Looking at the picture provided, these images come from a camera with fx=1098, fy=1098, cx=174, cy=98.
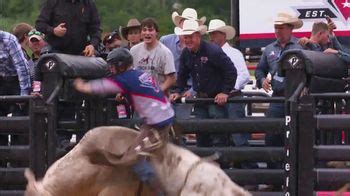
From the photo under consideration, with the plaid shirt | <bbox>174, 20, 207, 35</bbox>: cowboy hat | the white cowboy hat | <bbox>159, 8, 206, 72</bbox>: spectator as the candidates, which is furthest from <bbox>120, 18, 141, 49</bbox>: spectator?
the plaid shirt

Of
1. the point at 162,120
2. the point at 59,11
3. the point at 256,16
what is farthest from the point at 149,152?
the point at 256,16

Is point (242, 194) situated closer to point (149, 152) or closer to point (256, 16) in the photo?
point (149, 152)

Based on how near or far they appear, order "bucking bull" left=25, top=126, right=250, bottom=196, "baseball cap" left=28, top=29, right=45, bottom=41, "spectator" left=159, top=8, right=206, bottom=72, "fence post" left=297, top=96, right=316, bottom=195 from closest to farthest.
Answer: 1. "bucking bull" left=25, top=126, right=250, bottom=196
2. "fence post" left=297, top=96, right=316, bottom=195
3. "spectator" left=159, top=8, right=206, bottom=72
4. "baseball cap" left=28, top=29, right=45, bottom=41

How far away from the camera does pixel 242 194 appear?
322 inches

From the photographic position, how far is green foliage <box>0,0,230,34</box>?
30.4 metres

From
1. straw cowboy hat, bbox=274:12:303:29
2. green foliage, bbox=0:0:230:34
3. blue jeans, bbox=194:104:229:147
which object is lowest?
green foliage, bbox=0:0:230:34

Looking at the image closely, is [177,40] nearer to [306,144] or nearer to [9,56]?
[9,56]

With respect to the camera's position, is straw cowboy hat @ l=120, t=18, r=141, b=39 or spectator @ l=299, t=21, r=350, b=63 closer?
spectator @ l=299, t=21, r=350, b=63

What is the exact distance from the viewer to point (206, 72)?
1066cm

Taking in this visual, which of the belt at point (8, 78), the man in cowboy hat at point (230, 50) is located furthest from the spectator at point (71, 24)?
the man in cowboy hat at point (230, 50)

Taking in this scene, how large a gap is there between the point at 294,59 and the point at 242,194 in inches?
59.4

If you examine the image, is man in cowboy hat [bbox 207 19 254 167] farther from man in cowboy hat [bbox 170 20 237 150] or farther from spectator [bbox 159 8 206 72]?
man in cowboy hat [bbox 170 20 237 150]

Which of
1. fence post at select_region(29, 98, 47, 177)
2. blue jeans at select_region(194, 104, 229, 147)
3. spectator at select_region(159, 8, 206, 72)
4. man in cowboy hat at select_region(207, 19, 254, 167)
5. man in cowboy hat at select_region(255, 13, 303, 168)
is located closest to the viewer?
fence post at select_region(29, 98, 47, 177)

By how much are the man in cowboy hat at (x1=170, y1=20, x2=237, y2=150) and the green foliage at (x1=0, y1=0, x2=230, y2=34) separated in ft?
61.3
